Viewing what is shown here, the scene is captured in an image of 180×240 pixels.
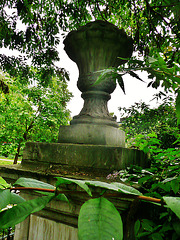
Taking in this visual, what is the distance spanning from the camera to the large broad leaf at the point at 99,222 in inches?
11.9

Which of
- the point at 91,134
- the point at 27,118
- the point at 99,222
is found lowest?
the point at 99,222

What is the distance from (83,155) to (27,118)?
1061 centimetres

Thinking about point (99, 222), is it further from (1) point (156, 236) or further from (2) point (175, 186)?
(1) point (156, 236)

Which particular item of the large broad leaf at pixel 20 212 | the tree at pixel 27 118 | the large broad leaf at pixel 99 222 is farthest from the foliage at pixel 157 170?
the tree at pixel 27 118

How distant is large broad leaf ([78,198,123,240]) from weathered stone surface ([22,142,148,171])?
3.80 feet

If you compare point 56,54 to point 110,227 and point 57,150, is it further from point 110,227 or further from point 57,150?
point 110,227

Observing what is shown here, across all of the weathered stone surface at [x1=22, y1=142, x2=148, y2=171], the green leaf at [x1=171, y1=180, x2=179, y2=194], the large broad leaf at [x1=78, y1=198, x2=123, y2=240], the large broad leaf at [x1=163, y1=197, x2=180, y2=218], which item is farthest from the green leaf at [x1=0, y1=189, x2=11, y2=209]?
the weathered stone surface at [x1=22, y1=142, x2=148, y2=171]

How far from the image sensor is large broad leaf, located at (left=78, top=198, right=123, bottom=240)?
302 mm

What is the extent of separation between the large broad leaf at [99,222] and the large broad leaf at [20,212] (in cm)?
9

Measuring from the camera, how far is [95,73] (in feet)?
6.40

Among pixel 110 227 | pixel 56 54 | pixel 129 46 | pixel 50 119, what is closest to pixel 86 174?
pixel 110 227

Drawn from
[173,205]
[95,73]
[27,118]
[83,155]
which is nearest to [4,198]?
[173,205]

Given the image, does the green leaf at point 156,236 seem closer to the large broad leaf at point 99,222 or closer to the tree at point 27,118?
the large broad leaf at point 99,222

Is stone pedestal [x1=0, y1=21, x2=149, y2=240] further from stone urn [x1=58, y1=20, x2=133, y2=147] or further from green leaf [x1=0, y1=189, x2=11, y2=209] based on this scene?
green leaf [x1=0, y1=189, x2=11, y2=209]
